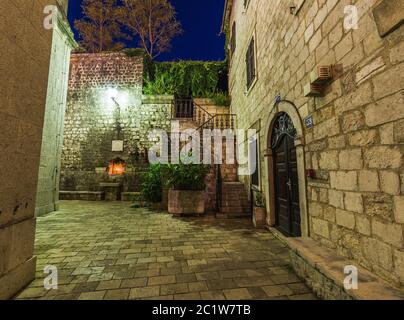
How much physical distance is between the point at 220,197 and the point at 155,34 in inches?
564

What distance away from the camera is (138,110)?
11133mm

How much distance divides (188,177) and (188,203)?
2.69 feet

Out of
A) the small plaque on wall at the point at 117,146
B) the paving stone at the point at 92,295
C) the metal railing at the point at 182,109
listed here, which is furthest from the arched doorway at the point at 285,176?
the small plaque on wall at the point at 117,146

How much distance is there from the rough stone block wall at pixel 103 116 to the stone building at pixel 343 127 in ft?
26.9

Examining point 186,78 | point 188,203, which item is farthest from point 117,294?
point 186,78

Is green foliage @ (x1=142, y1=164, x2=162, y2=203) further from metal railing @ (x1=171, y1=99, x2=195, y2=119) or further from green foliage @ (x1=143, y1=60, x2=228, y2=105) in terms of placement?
green foliage @ (x1=143, y1=60, x2=228, y2=105)

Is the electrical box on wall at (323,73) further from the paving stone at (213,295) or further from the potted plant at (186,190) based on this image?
the potted plant at (186,190)

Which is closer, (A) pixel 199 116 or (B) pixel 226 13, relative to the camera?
(B) pixel 226 13

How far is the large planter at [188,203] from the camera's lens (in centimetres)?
624

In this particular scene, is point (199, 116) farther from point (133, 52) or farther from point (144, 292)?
point (144, 292)

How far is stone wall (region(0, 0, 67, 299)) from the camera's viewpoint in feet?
6.64

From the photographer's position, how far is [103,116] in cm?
1115

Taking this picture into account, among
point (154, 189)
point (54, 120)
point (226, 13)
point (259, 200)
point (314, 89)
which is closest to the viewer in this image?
point (314, 89)

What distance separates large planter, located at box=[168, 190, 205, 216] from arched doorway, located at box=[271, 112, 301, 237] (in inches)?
93.8
